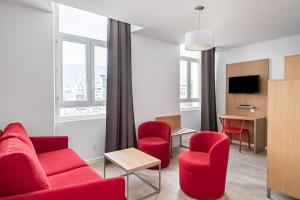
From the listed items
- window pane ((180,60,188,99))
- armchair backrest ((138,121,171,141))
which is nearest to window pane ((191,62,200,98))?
window pane ((180,60,188,99))

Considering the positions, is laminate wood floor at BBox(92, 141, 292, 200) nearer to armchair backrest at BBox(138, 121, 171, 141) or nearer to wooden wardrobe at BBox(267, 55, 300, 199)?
wooden wardrobe at BBox(267, 55, 300, 199)

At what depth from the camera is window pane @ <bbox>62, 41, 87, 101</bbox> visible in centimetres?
318

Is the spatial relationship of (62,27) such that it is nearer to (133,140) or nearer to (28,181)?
(133,140)

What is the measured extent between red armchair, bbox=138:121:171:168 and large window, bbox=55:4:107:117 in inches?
36.7

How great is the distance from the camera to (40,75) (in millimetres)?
2789

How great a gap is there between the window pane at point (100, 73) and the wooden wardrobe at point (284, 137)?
2.73m

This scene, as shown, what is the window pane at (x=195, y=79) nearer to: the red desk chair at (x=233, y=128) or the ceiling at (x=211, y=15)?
the red desk chair at (x=233, y=128)

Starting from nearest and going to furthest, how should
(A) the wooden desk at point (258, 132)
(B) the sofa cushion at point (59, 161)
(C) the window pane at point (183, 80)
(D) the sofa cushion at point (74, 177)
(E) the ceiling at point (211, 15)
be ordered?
(D) the sofa cushion at point (74, 177), (B) the sofa cushion at point (59, 161), (E) the ceiling at point (211, 15), (A) the wooden desk at point (258, 132), (C) the window pane at point (183, 80)

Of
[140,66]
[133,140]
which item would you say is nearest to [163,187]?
[133,140]

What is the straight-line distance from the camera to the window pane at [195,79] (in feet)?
17.6

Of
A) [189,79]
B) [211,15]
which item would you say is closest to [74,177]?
[211,15]

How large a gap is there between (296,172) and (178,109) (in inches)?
112

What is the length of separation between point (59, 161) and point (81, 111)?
1316 mm

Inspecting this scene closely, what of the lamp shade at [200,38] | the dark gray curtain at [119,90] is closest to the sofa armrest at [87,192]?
the lamp shade at [200,38]
